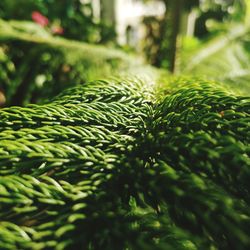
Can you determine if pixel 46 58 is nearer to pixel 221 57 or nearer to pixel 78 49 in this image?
pixel 78 49

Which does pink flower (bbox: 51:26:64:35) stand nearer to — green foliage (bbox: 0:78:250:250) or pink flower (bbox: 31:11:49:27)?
pink flower (bbox: 31:11:49:27)

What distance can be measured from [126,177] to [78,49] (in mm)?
1112

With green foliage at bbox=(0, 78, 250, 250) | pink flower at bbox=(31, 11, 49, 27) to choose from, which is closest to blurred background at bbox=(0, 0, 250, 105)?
pink flower at bbox=(31, 11, 49, 27)

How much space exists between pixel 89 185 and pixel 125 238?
0.09 metres

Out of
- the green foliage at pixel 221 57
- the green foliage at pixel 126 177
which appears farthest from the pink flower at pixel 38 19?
the green foliage at pixel 126 177

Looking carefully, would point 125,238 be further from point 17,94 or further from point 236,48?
point 17,94

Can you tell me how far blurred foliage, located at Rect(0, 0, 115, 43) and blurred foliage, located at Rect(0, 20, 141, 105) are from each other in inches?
23.6

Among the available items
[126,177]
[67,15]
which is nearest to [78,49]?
[126,177]

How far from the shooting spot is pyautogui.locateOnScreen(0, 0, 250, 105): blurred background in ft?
4.79

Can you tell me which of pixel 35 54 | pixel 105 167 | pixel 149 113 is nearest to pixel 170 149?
pixel 105 167

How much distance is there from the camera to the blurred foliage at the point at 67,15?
2.41 meters

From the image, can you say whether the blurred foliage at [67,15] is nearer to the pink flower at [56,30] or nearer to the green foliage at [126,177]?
the pink flower at [56,30]

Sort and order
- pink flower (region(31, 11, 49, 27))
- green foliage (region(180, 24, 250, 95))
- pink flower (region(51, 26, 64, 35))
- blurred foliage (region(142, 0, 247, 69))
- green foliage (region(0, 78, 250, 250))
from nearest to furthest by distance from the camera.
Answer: green foliage (region(0, 78, 250, 250)) → green foliage (region(180, 24, 250, 95)) → blurred foliage (region(142, 0, 247, 69)) → pink flower (region(31, 11, 49, 27)) → pink flower (region(51, 26, 64, 35))

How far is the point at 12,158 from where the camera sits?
0.38 meters
